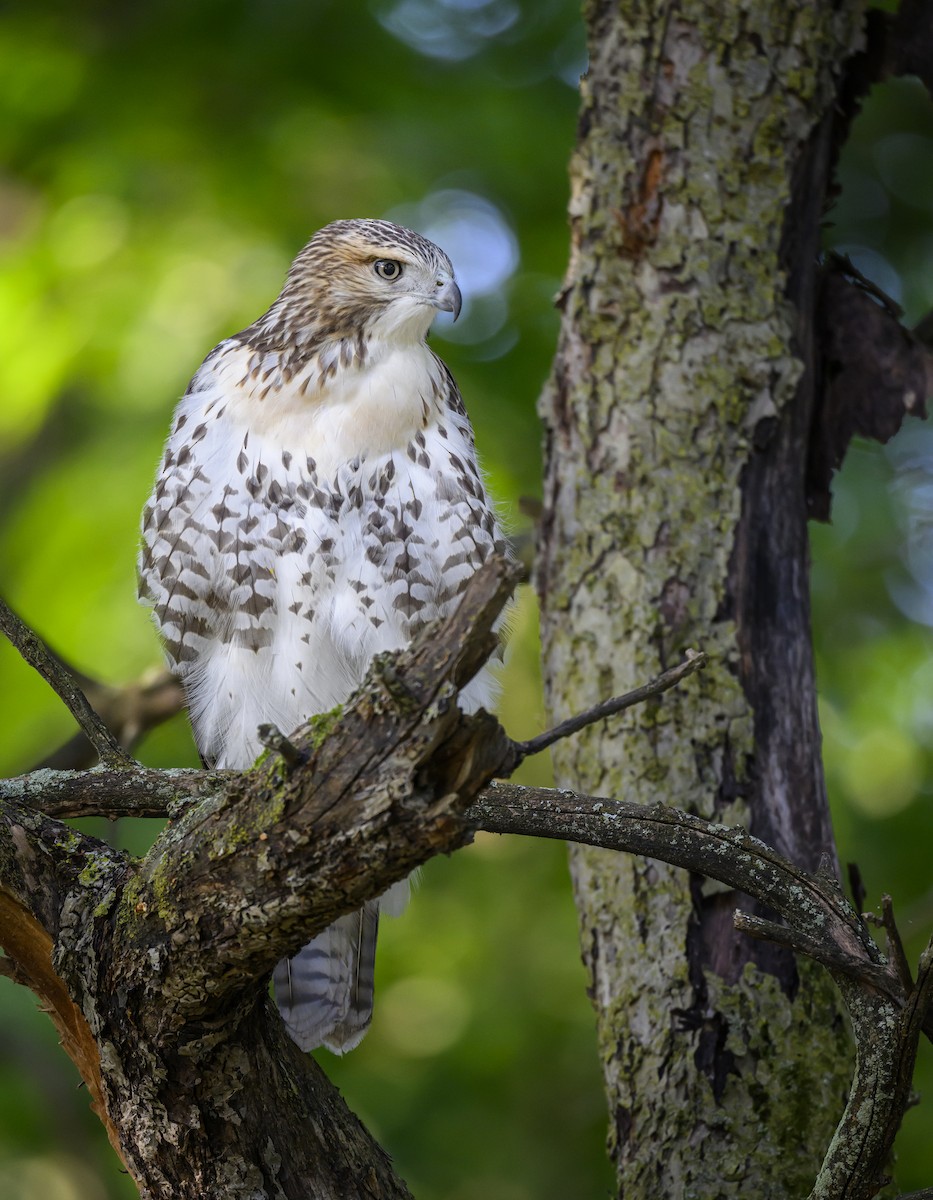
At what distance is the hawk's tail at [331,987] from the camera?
333cm

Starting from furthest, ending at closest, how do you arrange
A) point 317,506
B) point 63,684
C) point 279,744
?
point 317,506 < point 63,684 < point 279,744

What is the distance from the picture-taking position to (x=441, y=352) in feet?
14.2

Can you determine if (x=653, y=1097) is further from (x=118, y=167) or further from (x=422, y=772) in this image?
(x=118, y=167)

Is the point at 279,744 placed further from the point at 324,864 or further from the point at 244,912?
the point at 244,912

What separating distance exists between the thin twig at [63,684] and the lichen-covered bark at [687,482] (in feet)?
4.45

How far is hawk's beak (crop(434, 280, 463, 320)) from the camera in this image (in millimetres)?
3115

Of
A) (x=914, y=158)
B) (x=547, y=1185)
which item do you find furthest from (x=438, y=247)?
(x=547, y=1185)

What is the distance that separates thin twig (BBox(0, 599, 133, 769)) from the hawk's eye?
1.46 metres

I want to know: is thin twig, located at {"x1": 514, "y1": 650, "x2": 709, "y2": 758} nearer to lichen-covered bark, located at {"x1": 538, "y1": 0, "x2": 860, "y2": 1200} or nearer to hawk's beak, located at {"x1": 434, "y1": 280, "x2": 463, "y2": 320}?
lichen-covered bark, located at {"x1": 538, "y1": 0, "x2": 860, "y2": 1200}

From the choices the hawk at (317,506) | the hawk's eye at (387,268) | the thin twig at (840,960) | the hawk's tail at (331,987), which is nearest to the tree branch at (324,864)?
the thin twig at (840,960)

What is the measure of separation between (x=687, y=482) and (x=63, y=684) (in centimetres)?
170

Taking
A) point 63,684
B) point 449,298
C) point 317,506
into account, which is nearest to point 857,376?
point 449,298

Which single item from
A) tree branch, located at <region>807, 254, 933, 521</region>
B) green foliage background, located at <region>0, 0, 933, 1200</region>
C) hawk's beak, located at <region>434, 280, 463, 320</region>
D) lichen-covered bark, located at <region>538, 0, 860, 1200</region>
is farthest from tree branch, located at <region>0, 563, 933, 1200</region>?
green foliage background, located at <region>0, 0, 933, 1200</region>

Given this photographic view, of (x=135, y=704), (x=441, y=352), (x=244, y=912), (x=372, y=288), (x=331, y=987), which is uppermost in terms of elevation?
(x=441, y=352)
